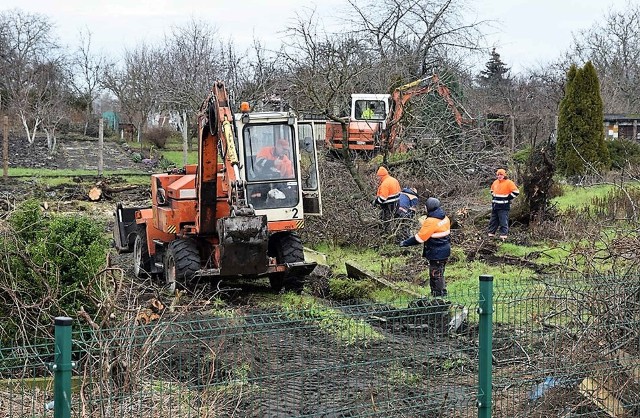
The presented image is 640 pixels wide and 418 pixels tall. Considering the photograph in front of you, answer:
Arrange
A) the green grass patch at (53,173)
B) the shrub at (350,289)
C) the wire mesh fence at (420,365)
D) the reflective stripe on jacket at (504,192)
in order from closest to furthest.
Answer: the wire mesh fence at (420,365), the shrub at (350,289), the reflective stripe on jacket at (504,192), the green grass patch at (53,173)

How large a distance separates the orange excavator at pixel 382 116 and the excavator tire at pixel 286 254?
270 inches

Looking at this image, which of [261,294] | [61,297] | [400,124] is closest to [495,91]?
[400,124]

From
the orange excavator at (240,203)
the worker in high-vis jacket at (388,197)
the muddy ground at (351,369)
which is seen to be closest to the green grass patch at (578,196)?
the worker in high-vis jacket at (388,197)

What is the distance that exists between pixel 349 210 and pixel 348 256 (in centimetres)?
131

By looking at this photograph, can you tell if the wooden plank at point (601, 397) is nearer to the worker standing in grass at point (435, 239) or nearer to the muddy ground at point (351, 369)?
the muddy ground at point (351, 369)

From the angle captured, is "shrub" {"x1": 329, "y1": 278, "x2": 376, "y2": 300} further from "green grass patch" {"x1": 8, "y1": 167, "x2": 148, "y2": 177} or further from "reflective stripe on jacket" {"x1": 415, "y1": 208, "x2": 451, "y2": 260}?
"green grass patch" {"x1": 8, "y1": 167, "x2": 148, "y2": 177}

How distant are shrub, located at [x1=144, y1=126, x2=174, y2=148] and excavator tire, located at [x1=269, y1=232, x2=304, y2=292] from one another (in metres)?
32.1

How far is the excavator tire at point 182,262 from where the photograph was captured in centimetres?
1178

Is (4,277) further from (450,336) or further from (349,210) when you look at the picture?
(349,210)

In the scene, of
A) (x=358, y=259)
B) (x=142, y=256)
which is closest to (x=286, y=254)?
(x=142, y=256)

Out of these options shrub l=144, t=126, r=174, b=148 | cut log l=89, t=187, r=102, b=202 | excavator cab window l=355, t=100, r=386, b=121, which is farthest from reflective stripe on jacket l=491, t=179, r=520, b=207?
shrub l=144, t=126, r=174, b=148

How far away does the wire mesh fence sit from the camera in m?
Result: 5.43

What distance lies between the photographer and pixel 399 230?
1564cm

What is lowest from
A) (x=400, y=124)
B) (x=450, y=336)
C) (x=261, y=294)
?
(x=261, y=294)
